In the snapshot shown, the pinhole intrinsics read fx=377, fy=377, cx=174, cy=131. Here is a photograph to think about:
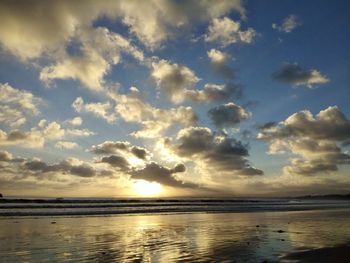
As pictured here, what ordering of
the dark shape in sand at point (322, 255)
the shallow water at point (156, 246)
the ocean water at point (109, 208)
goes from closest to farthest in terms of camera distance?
the dark shape in sand at point (322, 255)
the shallow water at point (156, 246)
the ocean water at point (109, 208)

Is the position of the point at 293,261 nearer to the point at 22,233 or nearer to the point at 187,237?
the point at 187,237

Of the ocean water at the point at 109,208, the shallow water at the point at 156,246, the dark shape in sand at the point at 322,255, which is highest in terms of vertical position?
the ocean water at the point at 109,208

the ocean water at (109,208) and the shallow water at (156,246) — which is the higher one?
the ocean water at (109,208)

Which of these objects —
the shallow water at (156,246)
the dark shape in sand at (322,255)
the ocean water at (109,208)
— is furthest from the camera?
the ocean water at (109,208)

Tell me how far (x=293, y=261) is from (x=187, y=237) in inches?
360

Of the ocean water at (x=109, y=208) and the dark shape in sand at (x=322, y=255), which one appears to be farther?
the ocean water at (x=109, y=208)

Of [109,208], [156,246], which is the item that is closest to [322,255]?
[156,246]

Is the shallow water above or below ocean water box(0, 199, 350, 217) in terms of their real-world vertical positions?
below

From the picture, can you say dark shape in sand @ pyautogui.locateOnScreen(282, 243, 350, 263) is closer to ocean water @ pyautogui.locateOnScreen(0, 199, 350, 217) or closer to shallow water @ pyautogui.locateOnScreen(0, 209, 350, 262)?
shallow water @ pyautogui.locateOnScreen(0, 209, 350, 262)

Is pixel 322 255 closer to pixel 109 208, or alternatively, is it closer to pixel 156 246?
pixel 156 246

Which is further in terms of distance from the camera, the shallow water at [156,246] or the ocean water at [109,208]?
the ocean water at [109,208]

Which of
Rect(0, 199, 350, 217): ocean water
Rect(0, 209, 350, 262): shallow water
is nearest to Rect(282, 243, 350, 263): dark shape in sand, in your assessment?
Rect(0, 209, 350, 262): shallow water

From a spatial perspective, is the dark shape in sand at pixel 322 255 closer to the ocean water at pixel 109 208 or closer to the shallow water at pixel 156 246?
the shallow water at pixel 156 246

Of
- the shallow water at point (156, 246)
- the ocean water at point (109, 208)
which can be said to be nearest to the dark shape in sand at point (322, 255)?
the shallow water at point (156, 246)
